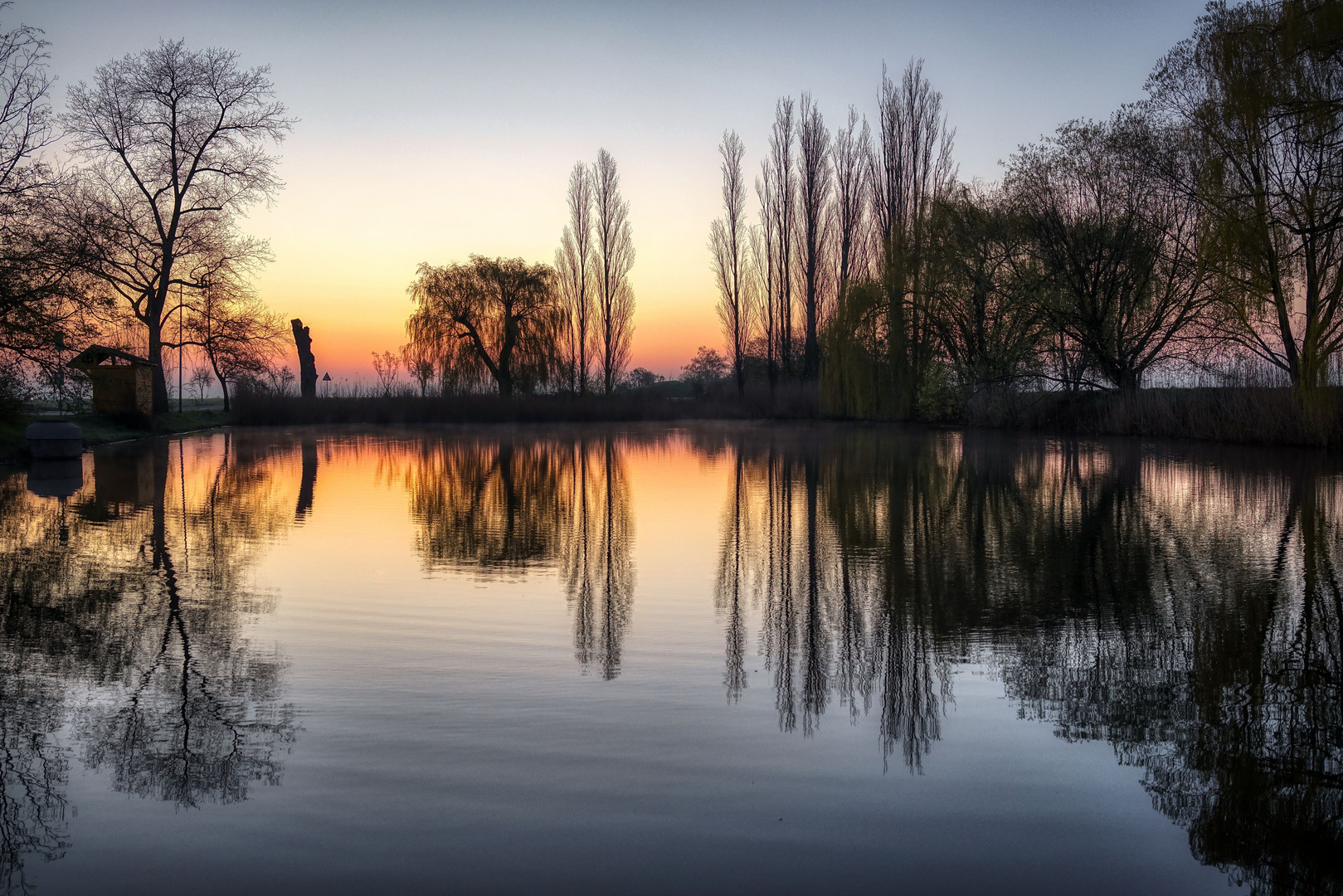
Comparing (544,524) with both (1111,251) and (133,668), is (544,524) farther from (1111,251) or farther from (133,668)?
(1111,251)

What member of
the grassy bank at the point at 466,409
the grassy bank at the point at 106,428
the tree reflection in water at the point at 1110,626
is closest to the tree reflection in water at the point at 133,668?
the tree reflection in water at the point at 1110,626

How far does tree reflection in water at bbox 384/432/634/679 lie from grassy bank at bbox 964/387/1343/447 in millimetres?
10067

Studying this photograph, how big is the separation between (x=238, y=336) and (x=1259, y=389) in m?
29.7

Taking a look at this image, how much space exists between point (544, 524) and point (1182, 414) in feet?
61.6

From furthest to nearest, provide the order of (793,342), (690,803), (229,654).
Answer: (793,342), (229,654), (690,803)

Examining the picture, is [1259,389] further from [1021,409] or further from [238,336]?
[238,336]

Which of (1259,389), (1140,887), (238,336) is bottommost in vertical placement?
(1140,887)

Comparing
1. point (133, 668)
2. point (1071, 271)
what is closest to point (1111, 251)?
point (1071, 271)

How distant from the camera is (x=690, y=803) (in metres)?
2.77

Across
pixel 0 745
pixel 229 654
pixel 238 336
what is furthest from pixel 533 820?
pixel 238 336

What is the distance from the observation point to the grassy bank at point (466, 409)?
33.1m

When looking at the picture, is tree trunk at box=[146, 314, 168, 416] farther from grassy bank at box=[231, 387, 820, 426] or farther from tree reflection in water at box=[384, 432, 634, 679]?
tree reflection in water at box=[384, 432, 634, 679]

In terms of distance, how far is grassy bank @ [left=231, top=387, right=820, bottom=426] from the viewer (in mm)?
33094

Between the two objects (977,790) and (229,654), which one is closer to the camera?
(977,790)
